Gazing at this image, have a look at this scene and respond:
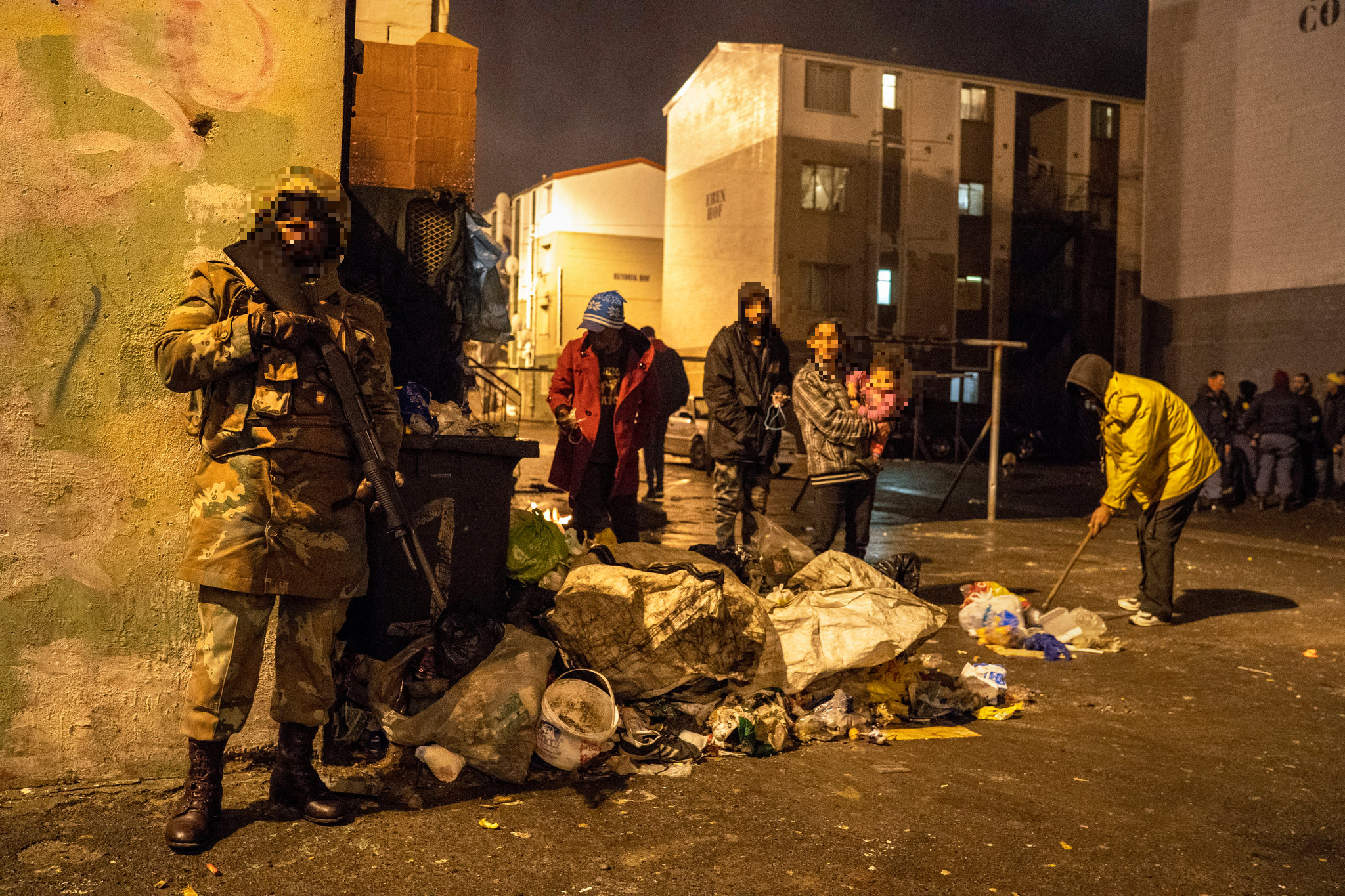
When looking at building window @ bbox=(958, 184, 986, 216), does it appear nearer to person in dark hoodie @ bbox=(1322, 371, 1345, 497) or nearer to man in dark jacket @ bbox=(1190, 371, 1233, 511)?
man in dark jacket @ bbox=(1190, 371, 1233, 511)

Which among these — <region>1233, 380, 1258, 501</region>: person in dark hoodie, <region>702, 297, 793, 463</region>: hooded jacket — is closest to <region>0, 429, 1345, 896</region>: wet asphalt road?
<region>702, 297, 793, 463</region>: hooded jacket

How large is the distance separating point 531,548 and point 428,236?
174 centimetres

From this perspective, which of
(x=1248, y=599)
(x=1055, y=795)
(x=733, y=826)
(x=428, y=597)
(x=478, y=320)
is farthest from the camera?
(x=1248, y=599)

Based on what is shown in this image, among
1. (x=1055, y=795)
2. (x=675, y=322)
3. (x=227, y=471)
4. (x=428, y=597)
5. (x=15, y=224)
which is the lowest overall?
(x=1055, y=795)

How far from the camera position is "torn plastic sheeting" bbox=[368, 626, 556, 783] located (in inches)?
145

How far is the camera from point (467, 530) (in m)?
4.30

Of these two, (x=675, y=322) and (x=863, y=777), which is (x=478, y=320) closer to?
(x=863, y=777)

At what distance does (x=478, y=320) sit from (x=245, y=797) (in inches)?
106

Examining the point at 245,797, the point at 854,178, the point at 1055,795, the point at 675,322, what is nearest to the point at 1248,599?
the point at 1055,795

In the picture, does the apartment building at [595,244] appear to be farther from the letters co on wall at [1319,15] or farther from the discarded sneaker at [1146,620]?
the discarded sneaker at [1146,620]

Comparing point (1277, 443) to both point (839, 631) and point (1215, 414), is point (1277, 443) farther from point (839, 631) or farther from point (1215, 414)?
point (839, 631)

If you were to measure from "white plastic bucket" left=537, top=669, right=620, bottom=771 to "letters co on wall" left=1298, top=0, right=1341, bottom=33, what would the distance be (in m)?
16.9

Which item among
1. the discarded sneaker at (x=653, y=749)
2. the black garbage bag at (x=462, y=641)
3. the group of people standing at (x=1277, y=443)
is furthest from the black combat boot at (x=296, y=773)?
the group of people standing at (x=1277, y=443)

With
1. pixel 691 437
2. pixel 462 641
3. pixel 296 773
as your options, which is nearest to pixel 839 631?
pixel 462 641
